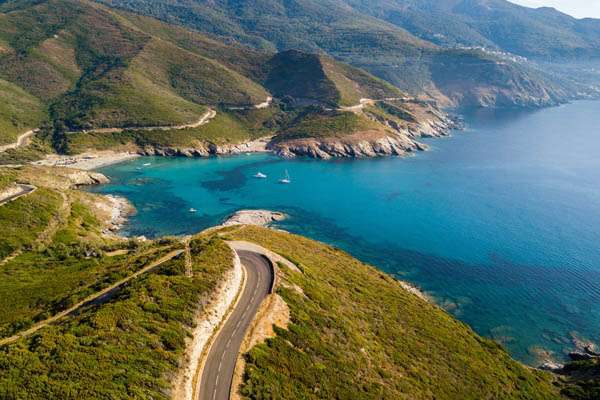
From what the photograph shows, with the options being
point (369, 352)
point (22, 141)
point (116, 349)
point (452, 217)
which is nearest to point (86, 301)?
point (116, 349)

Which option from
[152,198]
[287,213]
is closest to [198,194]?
[152,198]

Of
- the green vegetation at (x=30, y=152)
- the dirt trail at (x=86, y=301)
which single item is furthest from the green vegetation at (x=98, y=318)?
the green vegetation at (x=30, y=152)

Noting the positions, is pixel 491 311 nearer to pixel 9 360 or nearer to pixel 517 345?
pixel 517 345

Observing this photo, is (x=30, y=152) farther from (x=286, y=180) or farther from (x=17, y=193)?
(x=286, y=180)

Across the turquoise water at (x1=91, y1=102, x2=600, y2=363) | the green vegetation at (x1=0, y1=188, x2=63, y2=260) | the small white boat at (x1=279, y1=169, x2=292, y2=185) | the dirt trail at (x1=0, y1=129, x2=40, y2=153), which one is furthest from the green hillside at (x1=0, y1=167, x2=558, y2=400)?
the dirt trail at (x1=0, y1=129, x2=40, y2=153)

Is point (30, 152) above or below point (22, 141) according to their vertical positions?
below

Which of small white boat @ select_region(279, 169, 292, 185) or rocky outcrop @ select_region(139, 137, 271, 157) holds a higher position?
small white boat @ select_region(279, 169, 292, 185)

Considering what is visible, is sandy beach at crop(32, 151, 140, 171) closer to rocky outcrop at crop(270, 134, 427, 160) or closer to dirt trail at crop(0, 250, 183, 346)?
rocky outcrop at crop(270, 134, 427, 160)
